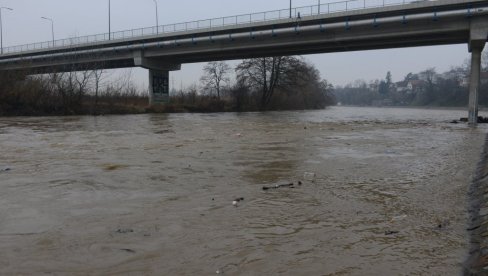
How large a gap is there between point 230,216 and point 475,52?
1559 inches

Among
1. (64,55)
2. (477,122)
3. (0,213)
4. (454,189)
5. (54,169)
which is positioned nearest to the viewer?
(0,213)

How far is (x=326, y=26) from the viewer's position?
135ft

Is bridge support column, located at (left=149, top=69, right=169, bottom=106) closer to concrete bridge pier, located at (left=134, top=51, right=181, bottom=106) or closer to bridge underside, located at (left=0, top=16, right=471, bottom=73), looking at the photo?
concrete bridge pier, located at (left=134, top=51, right=181, bottom=106)

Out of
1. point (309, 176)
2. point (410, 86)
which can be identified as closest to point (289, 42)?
point (309, 176)

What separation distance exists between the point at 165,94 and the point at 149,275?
57.7m

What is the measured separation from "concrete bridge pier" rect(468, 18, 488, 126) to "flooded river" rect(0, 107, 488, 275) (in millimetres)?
28196

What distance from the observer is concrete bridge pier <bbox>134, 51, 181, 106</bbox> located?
183 ft

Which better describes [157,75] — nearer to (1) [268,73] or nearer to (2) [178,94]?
(2) [178,94]

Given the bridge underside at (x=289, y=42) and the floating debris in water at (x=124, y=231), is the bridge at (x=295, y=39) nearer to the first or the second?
the bridge underside at (x=289, y=42)

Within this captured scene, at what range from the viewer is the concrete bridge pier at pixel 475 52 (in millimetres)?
35344

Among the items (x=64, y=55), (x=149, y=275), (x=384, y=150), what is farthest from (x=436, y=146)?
(x=64, y=55)

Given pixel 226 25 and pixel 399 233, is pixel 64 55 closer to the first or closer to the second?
pixel 226 25

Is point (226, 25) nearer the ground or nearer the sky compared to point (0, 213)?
nearer the sky

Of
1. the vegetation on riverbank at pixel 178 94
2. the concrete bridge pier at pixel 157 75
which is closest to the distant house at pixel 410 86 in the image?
the vegetation on riverbank at pixel 178 94
